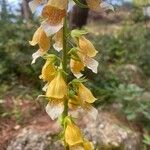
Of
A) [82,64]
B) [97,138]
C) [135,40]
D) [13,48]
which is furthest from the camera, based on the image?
[135,40]

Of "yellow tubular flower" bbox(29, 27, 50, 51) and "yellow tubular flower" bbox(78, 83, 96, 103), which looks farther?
"yellow tubular flower" bbox(78, 83, 96, 103)

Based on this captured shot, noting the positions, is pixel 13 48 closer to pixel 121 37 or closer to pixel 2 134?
pixel 2 134

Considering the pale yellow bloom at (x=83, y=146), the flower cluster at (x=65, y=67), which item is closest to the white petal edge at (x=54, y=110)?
the flower cluster at (x=65, y=67)

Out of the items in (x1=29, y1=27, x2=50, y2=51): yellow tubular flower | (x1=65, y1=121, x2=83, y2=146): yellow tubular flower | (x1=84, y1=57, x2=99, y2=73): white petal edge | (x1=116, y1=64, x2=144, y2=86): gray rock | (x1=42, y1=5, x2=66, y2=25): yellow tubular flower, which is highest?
(x1=42, y1=5, x2=66, y2=25): yellow tubular flower

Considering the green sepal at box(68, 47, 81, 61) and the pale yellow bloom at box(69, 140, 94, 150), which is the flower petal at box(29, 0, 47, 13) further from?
the pale yellow bloom at box(69, 140, 94, 150)

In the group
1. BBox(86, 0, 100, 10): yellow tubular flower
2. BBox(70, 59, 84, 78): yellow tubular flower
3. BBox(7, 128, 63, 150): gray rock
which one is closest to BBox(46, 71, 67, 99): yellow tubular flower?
BBox(70, 59, 84, 78): yellow tubular flower

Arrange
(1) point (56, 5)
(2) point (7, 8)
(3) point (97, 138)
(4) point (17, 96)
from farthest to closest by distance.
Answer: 1. (2) point (7, 8)
2. (4) point (17, 96)
3. (3) point (97, 138)
4. (1) point (56, 5)

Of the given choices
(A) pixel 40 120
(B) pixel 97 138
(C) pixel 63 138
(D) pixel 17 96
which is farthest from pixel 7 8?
(C) pixel 63 138
